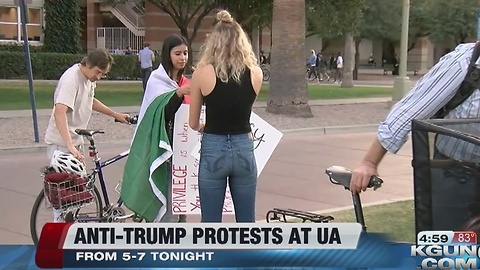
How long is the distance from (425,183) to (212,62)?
2.33m

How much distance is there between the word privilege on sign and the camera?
2.20 meters

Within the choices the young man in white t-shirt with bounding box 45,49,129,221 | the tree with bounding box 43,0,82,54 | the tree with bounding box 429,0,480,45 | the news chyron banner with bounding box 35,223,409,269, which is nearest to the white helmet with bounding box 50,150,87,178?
the young man in white t-shirt with bounding box 45,49,129,221

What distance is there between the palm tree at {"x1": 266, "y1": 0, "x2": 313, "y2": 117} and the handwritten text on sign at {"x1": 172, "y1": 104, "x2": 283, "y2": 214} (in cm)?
1131

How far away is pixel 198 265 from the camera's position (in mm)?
2203

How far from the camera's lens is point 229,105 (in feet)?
14.0

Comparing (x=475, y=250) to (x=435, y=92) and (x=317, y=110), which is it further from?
(x=317, y=110)

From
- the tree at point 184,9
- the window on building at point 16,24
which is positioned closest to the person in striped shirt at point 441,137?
the tree at point 184,9

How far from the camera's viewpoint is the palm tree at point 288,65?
16516 millimetres

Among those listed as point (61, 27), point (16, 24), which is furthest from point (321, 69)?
point (16, 24)

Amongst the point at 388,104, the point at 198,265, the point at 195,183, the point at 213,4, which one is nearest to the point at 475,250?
the point at 198,265

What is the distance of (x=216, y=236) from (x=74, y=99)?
3343 mm

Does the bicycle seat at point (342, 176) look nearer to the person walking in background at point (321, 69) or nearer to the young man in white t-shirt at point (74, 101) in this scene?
the young man in white t-shirt at point (74, 101)

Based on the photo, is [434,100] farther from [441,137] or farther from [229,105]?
[229,105]

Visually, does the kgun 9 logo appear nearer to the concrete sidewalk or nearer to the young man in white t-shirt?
the young man in white t-shirt
